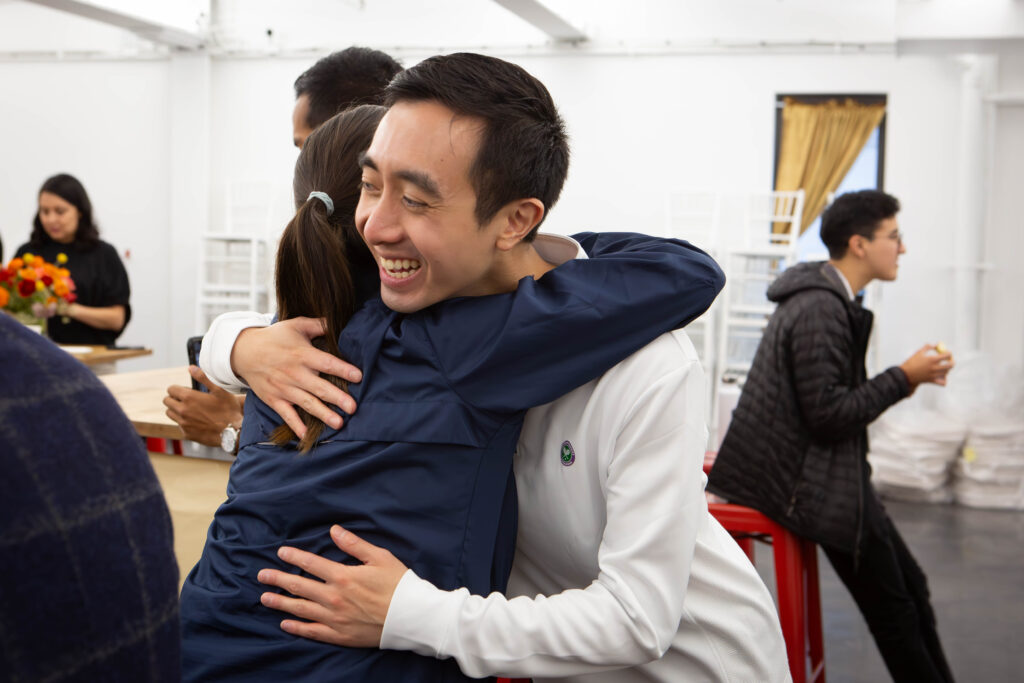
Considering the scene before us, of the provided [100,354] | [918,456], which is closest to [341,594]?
[100,354]

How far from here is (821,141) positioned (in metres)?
7.34

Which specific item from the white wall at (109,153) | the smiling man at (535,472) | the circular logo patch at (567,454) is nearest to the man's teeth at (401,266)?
the smiling man at (535,472)

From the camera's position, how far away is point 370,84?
231 centimetres

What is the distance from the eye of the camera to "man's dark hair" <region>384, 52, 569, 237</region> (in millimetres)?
1092

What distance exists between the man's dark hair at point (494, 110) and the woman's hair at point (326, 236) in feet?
0.47

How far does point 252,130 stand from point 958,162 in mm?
5740

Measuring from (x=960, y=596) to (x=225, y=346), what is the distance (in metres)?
3.69

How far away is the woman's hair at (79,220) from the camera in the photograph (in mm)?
4660

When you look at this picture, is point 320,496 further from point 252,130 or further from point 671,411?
point 252,130

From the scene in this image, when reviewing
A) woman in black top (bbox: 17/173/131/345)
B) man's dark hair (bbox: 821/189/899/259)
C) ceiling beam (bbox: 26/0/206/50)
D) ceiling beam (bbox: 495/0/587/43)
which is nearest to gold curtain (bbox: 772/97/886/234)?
ceiling beam (bbox: 495/0/587/43)

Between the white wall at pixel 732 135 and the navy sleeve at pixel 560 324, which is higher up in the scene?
the white wall at pixel 732 135

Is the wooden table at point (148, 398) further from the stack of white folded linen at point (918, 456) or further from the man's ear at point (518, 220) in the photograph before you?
the stack of white folded linen at point (918, 456)

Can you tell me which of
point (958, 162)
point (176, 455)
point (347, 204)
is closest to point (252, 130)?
point (958, 162)

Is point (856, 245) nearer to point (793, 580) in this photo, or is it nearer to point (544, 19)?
point (793, 580)
